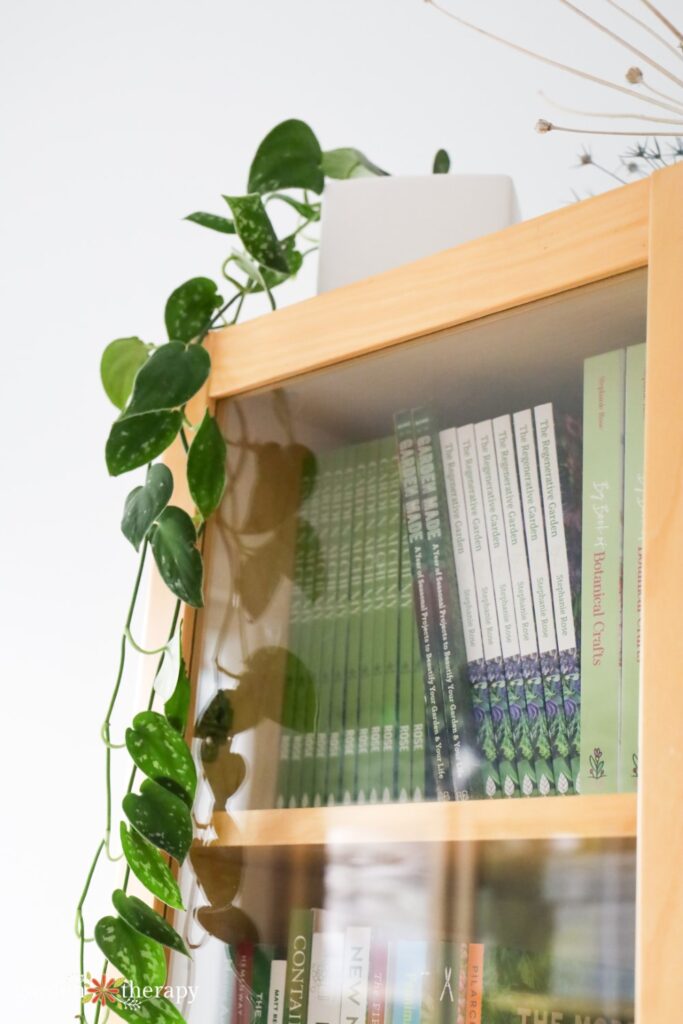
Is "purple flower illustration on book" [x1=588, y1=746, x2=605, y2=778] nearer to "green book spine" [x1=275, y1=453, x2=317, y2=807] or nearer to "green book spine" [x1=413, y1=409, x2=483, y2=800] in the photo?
"green book spine" [x1=413, y1=409, x2=483, y2=800]

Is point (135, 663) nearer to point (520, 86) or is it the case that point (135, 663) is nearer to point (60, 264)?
point (60, 264)

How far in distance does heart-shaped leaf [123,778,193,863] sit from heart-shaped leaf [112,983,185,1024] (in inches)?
3.8

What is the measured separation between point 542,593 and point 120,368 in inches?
18.7

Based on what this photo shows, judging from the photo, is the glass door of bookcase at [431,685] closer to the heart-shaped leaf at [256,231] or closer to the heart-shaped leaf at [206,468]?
the heart-shaped leaf at [206,468]

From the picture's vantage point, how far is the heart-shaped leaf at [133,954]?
2.76ft

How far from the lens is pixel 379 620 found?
84cm

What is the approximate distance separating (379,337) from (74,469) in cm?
77

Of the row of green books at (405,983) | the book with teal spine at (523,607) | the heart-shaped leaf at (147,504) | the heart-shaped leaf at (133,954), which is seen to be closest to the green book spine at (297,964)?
the row of green books at (405,983)

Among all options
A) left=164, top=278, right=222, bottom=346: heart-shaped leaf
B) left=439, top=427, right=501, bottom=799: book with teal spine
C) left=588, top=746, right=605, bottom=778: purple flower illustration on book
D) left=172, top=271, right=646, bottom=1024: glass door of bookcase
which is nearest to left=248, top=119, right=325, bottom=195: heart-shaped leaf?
left=164, top=278, right=222, bottom=346: heart-shaped leaf

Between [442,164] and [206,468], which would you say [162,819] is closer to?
[206,468]

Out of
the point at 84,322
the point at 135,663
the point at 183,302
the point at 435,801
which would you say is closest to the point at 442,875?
the point at 435,801

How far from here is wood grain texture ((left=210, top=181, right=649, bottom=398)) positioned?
0.74 m

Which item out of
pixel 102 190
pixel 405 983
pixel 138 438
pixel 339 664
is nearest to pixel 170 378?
pixel 138 438

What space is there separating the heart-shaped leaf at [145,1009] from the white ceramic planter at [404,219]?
1.88 ft
